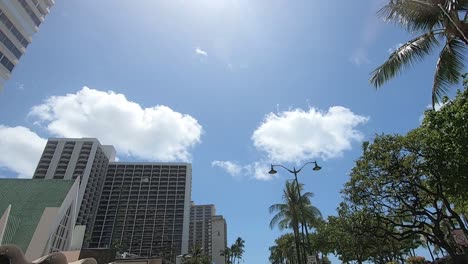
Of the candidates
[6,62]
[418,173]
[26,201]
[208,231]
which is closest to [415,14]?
[418,173]

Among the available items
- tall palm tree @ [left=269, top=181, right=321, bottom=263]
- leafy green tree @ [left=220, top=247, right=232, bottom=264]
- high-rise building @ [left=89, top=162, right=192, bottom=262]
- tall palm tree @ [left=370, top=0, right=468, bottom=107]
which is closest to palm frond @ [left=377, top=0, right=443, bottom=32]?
tall palm tree @ [left=370, top=0, right=468, bottom=107]

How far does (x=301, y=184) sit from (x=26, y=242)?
25999 millimetres

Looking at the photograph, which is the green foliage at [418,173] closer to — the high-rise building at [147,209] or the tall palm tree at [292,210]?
the tall palm tree at [292,210]

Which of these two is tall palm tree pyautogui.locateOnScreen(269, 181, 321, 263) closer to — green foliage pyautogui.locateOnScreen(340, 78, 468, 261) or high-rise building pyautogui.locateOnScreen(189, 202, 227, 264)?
green foliage pyautogui.locateOnScreen(340, 78, 468, 261)

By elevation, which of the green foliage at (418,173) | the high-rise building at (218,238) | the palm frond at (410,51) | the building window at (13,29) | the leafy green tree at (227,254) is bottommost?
the green foliage at (418,173)

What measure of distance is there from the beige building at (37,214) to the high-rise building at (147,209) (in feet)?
272

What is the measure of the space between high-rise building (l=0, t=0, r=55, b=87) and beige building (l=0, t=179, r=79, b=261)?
84.1 ft

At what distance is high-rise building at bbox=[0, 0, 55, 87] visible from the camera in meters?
46.6

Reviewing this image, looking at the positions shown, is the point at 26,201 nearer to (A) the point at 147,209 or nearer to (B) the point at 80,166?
(B) the point at 80,166

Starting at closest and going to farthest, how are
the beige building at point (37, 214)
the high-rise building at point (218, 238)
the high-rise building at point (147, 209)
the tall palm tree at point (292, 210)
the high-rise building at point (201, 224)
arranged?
the beige building at point (37, 214) < the tall palm tree at point (292, 210) < the high-rise building at point (147, 209) < the high-rise building at point (218, 238) < the high-rise building at point (201, 224)

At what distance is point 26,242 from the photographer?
2253 cm

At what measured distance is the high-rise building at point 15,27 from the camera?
153 ft

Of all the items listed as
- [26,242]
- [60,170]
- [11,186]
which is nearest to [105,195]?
[60,170]

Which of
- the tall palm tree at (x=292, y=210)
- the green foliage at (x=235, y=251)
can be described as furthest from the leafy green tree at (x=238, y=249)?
the tall palm tree at (x=292, y=210)
